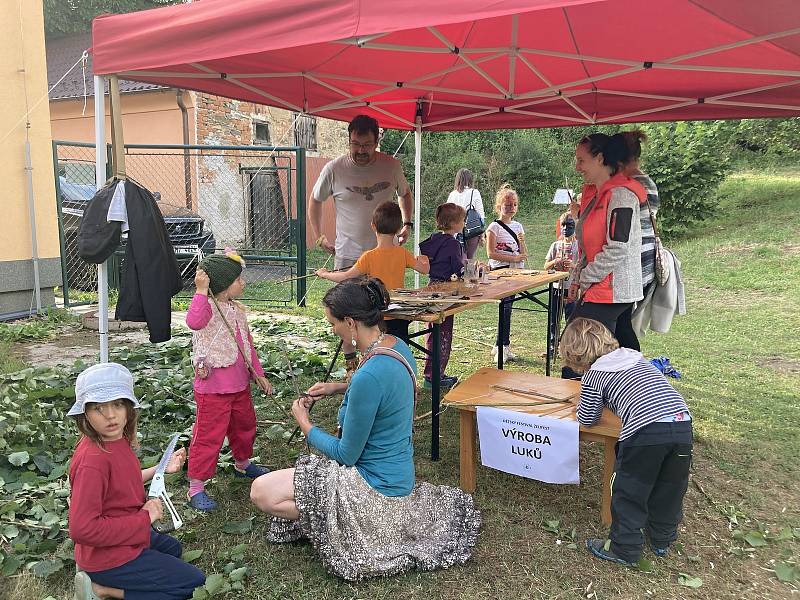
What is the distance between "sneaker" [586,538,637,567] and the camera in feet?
9.14

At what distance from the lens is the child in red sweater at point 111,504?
2086 millimetres

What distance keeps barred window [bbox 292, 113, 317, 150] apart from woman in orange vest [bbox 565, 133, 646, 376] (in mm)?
12971

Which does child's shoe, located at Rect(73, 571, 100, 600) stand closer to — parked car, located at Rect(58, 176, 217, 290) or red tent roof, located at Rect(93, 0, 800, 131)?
red tent roof, located at Rect(93, 0, 800, 131)

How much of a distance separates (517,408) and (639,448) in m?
0.70

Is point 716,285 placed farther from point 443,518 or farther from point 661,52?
point 443,518

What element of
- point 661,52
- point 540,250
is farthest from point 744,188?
point 661,52

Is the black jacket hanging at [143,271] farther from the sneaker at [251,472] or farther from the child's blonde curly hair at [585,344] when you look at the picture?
the child's blonde curly hair at [585,344]

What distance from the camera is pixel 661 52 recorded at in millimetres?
4289

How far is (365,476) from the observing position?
2.60 metres

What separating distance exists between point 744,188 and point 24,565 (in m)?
17.8

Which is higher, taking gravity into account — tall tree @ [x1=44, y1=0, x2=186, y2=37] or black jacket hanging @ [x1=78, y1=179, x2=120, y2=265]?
tall tree @ [x1=44, y1=0, x2=186, y2=37]

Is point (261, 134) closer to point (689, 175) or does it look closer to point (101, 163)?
point (689, 175)

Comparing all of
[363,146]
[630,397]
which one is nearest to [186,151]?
[363,146]

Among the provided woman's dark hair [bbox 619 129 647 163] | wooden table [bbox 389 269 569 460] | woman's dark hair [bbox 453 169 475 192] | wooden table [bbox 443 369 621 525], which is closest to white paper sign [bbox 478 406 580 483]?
wooden table [bbox 443 369 621 525]
